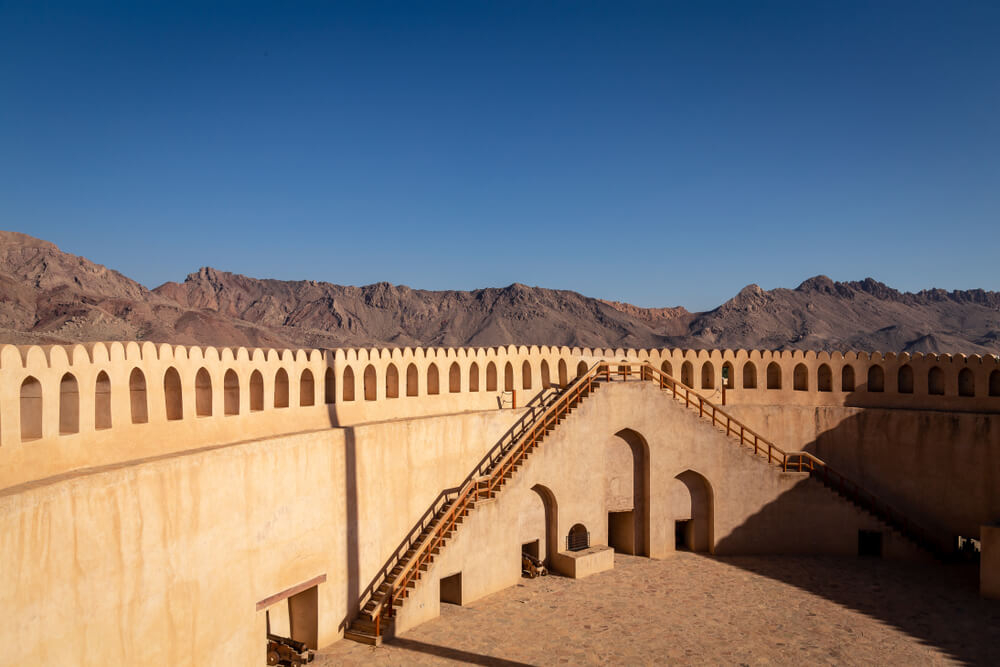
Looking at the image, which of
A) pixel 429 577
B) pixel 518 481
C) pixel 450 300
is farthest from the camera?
pixel 450 300

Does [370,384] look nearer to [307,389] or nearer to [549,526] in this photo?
[307,389]

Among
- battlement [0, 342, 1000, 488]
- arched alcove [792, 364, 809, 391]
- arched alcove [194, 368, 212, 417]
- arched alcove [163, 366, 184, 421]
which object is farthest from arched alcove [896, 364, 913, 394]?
arched alcove [163, 366, 184, 421]

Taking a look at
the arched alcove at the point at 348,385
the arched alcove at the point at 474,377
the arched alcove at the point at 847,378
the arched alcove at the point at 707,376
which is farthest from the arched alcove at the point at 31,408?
the arched alcove at the point at 847,378

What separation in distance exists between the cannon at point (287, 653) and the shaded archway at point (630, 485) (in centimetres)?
876

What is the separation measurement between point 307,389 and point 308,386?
7 cm

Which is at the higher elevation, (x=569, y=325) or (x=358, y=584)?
(x=569, y=325)

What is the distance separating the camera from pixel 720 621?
14.3 metres

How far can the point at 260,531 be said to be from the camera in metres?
11.8

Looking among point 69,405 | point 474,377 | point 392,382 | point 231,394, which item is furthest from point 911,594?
point 69,405

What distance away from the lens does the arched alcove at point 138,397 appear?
442 inches

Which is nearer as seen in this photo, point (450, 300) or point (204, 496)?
point (204, 496)

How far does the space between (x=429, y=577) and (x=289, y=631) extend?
108 inches

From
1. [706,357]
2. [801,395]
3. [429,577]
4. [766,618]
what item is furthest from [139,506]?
[801,395]

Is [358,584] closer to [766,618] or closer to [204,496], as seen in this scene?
[204,496]
